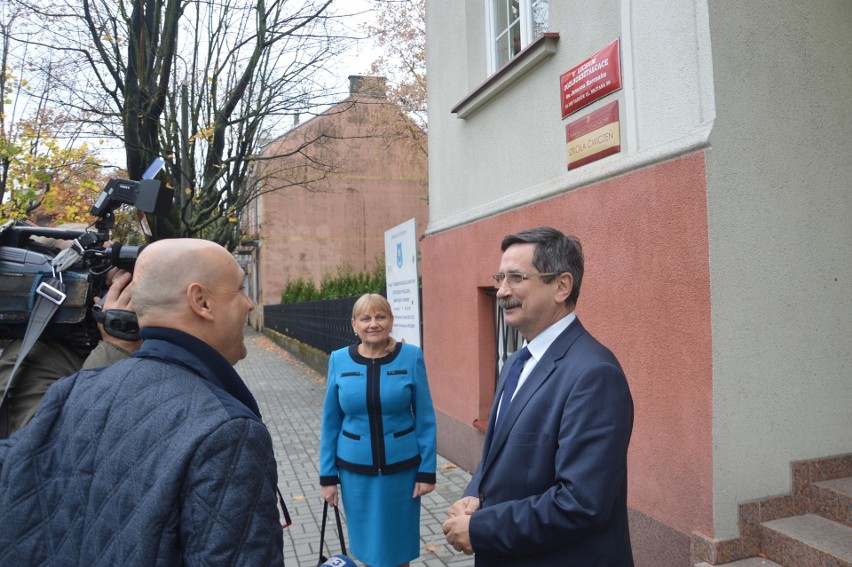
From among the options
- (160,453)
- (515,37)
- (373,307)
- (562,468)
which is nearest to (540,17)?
(515,37)

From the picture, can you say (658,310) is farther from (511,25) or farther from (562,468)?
(511,25)

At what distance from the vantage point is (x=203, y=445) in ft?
4.11

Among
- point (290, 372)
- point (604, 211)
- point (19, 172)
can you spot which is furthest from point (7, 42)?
point (604, 211)

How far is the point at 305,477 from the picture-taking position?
677 cm

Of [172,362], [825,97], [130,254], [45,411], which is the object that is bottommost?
[45,411]

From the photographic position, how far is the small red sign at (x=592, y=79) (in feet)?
13.2

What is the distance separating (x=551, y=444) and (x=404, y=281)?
13.7 ft

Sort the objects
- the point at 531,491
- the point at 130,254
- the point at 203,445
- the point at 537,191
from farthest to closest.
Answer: the point at 537,191
the point at 130,254
the point at 531,491
the point at 203,445

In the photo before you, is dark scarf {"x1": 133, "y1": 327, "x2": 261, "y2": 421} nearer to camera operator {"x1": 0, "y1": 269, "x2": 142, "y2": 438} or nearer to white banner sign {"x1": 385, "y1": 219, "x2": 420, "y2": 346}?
camera operator {"x1": 0, "y1": 269, "x2": 142, "y2": 438}

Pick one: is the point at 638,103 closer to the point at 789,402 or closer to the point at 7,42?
the point at 789,402

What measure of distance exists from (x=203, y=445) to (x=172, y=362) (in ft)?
0.84

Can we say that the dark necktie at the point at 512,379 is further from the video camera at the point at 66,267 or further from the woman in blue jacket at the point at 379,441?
the video camera at the point at 66,267

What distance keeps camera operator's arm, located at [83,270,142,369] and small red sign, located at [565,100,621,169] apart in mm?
3045

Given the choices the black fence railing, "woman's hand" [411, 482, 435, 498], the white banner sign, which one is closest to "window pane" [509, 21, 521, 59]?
the white banner sign
